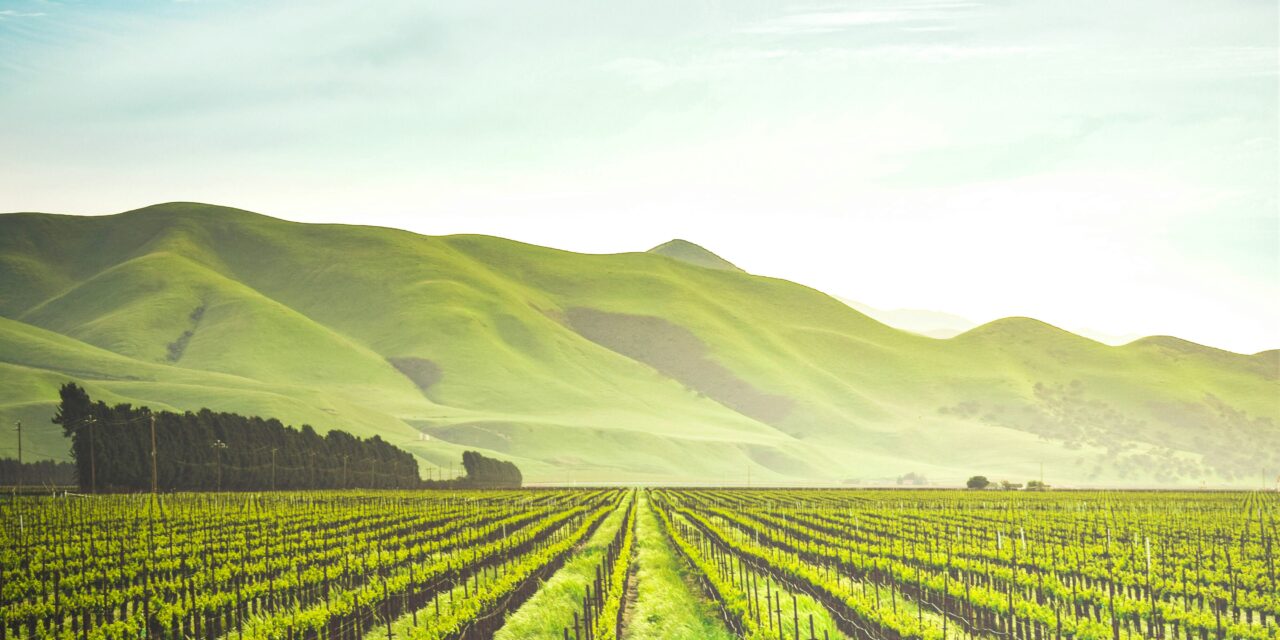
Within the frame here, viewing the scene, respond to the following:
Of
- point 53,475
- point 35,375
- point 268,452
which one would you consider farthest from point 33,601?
point 35,375

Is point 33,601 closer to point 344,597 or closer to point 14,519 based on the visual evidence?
point 344,597

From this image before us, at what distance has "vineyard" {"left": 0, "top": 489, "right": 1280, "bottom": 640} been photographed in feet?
82.3

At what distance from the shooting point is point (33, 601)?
93.2ft

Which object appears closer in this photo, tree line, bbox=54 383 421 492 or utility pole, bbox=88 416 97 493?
utility pole, bbox=88 416 97 493

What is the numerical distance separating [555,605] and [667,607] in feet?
9.33

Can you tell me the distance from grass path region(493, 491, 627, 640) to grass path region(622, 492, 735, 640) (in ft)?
4.78

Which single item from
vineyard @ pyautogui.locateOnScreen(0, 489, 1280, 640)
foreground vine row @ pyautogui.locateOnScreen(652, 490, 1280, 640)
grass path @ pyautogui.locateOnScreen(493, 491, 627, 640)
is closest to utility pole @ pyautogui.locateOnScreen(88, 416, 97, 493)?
vineyard @ pyautogui.locateOnScreen(0, 489, 1280, 640)

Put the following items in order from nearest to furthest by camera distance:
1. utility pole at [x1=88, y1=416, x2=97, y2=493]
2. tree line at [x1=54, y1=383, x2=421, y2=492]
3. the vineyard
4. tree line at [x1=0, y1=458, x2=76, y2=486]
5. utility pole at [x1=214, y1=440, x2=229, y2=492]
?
1. the vineyard
2. utility pole at [x1=88, y1=416, x2=97, y2=493]
3. tree line at [x1=54, y1=383, x2=421, y2=492]
4. utility pole at [x1=214, y1=440, x2=229, y2=492]
5. tree line at [x1=0, y1=458, x2=76, y2=486]

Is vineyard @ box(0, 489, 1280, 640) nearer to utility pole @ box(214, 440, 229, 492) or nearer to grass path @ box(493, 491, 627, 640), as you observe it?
grass path @ box(493, 491, 627, 640)

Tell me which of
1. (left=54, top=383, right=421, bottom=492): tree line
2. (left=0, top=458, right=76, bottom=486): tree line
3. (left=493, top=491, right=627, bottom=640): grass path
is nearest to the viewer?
(left=493, top=491, right=627, bottom=640): grass path

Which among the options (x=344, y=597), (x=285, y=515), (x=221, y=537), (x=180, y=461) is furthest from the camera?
(x=180, y=461)

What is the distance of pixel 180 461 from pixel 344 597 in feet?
246

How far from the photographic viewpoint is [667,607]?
92.9 feet

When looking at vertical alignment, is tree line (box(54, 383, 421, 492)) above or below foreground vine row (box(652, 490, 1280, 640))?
above
